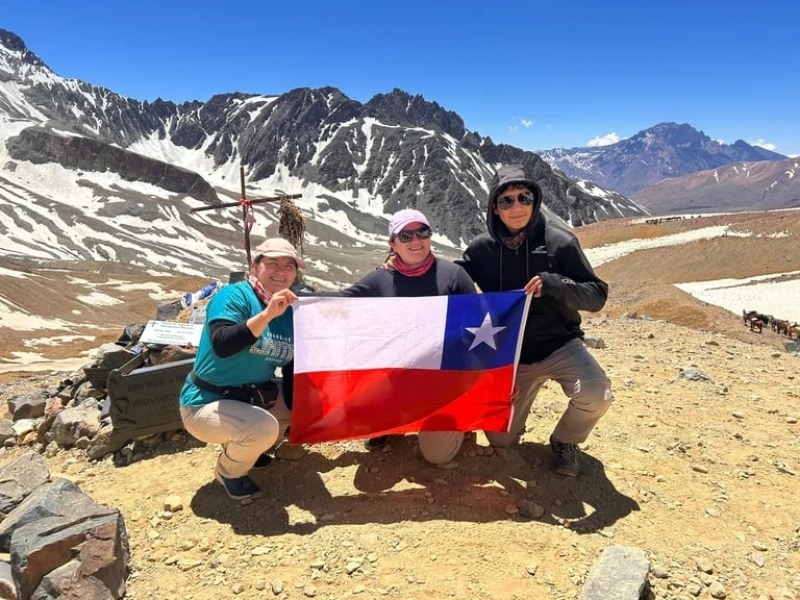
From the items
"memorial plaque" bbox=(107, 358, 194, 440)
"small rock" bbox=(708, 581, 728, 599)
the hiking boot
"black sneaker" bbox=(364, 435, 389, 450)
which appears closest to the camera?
"small rock" bbox=(708, 581, 728, 599)

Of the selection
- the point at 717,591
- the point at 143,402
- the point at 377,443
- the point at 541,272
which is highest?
the point at 541,272

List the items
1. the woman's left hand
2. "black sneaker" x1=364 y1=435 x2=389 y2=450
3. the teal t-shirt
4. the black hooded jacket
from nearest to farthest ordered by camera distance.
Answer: the woman's left hand, the teal t-shirt, the black hooded jacket, "black sneaker" x1=364 y1=435 x2=389 y2=450

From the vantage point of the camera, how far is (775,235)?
161 ft

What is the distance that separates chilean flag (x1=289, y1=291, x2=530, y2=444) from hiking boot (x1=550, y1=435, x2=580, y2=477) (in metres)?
0.69

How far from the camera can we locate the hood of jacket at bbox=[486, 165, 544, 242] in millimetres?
5301

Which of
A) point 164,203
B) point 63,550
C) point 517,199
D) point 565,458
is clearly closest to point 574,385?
point 565,458

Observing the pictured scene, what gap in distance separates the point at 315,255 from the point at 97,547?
346ft

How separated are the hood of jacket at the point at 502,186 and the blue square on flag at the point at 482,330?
685 mm

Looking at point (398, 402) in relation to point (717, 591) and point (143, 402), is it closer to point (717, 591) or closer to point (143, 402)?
point (717, 591)

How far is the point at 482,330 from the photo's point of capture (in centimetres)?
568

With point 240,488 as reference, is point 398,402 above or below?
above

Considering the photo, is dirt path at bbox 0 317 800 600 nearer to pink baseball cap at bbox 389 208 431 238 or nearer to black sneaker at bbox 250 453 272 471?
black sneaker at bbox 250 453 272 471

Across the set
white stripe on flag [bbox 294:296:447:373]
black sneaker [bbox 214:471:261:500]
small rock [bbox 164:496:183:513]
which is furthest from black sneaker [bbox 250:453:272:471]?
white stripe on flag [bbox 294:296:447:373]

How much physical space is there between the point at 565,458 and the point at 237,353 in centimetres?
368
